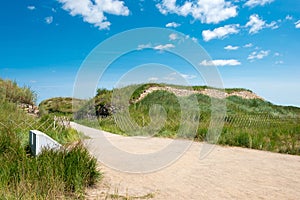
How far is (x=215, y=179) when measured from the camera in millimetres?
6195

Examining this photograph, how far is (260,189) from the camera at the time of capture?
5.58m

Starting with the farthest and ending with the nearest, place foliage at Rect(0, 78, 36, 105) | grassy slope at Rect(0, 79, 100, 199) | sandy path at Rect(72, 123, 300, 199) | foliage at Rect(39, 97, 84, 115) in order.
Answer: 1. foliage at Rect(39, 97, 84, 115)
2. foliage at Rect(0, 78, 36, 105)
3. sandy path at Rect(72, 123, 300, 199)
4. grassy slope at Rect(0, 79, 100, 199)

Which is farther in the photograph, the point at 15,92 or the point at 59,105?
the point at 59,105

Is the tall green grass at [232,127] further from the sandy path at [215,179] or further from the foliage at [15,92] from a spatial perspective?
the foliage at [15,92]

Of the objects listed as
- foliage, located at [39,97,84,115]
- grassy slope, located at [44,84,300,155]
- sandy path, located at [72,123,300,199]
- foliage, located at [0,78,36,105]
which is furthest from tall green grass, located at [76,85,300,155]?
foliage, located at [39,97,84,115]

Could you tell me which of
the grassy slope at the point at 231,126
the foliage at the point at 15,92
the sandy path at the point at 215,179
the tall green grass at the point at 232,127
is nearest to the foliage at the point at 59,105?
the grassy slope at the point at 231,126

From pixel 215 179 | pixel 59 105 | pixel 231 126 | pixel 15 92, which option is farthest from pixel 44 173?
pixel 59 105

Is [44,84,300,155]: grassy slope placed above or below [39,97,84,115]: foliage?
below

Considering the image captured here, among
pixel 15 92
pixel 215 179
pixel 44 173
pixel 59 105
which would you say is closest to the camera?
pixel 44 173

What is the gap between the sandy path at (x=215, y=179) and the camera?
17.1ft

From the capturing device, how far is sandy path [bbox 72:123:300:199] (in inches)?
205

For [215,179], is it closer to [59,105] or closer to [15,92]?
[15,92]

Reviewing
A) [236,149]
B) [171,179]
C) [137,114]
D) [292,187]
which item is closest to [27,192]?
[171,179]

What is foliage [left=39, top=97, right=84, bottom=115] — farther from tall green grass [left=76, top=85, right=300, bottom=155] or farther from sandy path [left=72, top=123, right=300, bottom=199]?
sandy path [left=72, top=123, right=300, bottom=199]
